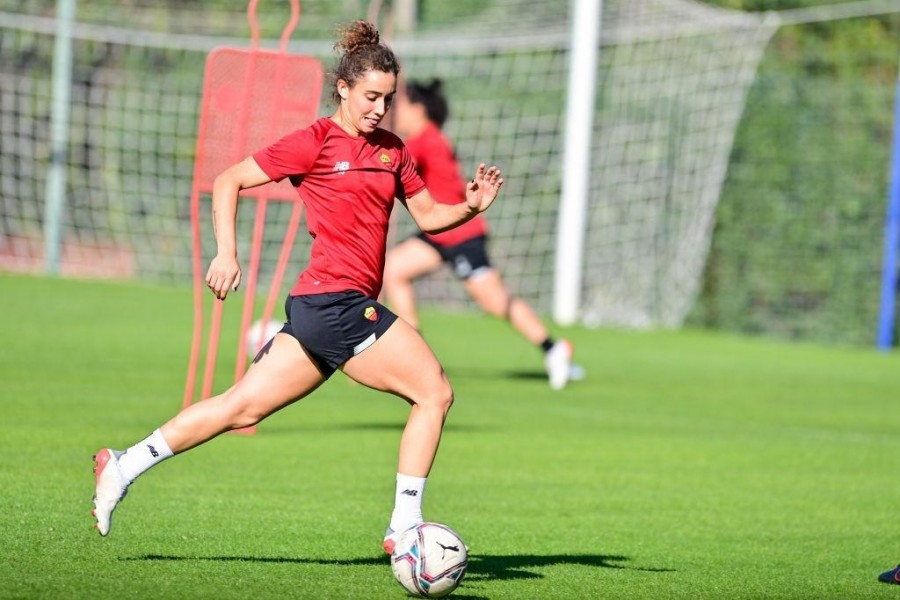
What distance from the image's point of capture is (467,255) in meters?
14.3

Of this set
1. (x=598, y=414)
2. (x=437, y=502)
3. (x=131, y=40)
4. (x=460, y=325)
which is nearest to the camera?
(x=437, y=502)

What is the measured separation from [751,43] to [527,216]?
150 inches

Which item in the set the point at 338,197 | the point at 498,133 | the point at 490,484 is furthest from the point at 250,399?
the point at 498,133

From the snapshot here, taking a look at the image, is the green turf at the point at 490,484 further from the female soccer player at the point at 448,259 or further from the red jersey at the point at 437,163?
the red jersey at the point at 437,163

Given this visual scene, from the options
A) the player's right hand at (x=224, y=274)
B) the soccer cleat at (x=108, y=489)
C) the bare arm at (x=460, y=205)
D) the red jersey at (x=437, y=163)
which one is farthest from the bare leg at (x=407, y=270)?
the player's right hand at (x=224, y=274)

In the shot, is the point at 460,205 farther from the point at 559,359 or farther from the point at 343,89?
the point at 559,359

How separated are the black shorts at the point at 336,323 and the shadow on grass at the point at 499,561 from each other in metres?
0.88

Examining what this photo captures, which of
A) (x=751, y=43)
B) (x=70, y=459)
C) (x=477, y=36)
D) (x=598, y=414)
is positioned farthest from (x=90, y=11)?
(x=70, y=459)

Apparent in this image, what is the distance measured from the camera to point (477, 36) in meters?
23.5

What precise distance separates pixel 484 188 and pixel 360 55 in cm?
71

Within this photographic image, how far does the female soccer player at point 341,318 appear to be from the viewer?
248 inches

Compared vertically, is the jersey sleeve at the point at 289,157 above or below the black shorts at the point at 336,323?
above

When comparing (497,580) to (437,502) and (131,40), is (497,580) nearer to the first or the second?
(437,502)

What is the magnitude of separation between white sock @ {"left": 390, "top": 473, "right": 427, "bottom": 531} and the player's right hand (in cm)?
100
